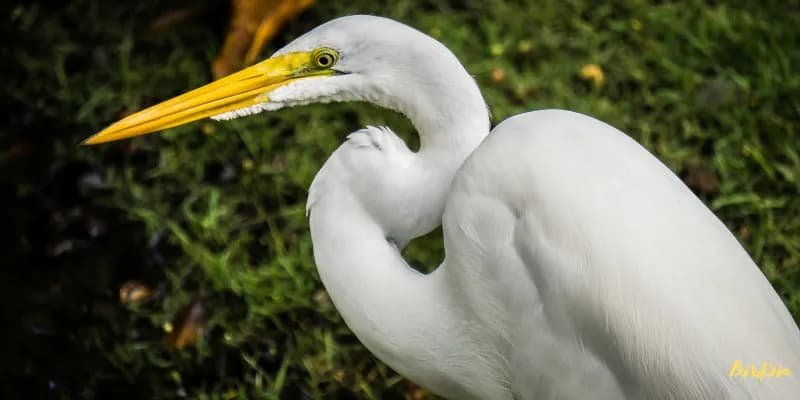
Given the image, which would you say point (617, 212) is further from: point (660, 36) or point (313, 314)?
point (660, 36)

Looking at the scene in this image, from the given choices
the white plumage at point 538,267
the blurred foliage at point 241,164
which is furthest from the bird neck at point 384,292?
the blurred foliage at point 241,164

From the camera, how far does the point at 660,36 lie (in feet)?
14.0

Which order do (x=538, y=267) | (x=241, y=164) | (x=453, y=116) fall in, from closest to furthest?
(x=538, y=267)
(x=453, y=116)
(x=241, y=164)

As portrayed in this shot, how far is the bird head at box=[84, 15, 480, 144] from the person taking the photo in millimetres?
2193

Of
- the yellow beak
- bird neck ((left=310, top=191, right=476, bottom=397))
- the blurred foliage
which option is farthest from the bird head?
the blurred foliage

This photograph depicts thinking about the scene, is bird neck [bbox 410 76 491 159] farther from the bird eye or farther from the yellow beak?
the yellow beak

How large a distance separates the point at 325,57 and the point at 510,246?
2.00 ft

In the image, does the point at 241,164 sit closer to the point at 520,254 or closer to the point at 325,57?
the point at 325,57

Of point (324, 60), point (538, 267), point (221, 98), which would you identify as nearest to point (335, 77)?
point (324, 60)

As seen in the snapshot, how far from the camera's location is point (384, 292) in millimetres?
2246

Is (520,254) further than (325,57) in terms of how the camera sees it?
No

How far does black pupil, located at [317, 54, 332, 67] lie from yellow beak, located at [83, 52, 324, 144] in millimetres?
43

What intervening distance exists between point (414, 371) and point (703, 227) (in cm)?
73

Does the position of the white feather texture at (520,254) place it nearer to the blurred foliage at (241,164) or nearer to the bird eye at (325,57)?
the bird eye at (325,57)
